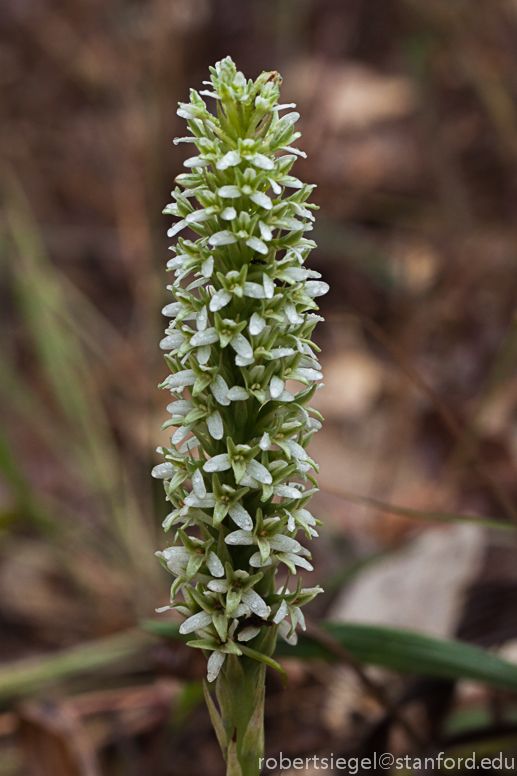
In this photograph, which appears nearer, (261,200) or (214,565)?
(261,200)

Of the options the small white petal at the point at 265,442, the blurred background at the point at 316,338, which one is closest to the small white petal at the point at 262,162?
the small white petal at the point at 265,442

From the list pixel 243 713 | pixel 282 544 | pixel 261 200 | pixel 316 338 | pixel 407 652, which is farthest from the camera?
pixel 316 338

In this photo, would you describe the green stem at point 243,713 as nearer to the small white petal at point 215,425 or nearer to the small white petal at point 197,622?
the small white petal at point 197,622

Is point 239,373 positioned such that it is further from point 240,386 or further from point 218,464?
point 218,464

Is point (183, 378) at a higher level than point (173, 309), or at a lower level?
lower

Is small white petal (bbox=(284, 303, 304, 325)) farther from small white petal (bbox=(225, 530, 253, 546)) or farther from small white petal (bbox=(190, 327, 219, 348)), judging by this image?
small white petal (bbox=(225, 530, 253, 546))

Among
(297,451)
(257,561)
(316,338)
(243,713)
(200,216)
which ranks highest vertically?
(316,338)

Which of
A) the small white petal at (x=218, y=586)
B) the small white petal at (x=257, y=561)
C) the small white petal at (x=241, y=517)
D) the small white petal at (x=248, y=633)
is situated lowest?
the small white petal at (x=248, y=633)

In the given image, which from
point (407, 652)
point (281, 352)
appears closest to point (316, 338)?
point (407, 652)
